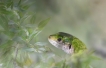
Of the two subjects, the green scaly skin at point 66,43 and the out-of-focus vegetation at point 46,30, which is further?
the green scaly skin at point 66,43

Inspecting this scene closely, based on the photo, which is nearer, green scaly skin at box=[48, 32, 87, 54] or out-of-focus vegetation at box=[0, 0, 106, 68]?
out-of-focus vegetation at box=[0, 0, 106, 68]

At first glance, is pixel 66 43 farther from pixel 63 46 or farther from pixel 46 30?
pixel 46 30

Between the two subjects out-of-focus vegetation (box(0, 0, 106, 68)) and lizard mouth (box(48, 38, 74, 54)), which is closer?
out-of-focus vegetation (box(0, 0, 106, 68))

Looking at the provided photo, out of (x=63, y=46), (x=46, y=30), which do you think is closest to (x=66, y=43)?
(x=63, y=46)

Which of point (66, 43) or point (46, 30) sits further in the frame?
point (46, 30)

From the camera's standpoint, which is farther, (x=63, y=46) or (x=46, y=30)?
(x=46, y=30)

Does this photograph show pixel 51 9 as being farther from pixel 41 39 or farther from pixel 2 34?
pixel 2 34

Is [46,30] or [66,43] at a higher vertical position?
[46,30]

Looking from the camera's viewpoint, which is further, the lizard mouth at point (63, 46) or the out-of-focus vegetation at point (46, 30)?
the lizard mouth at point (63, 46)
